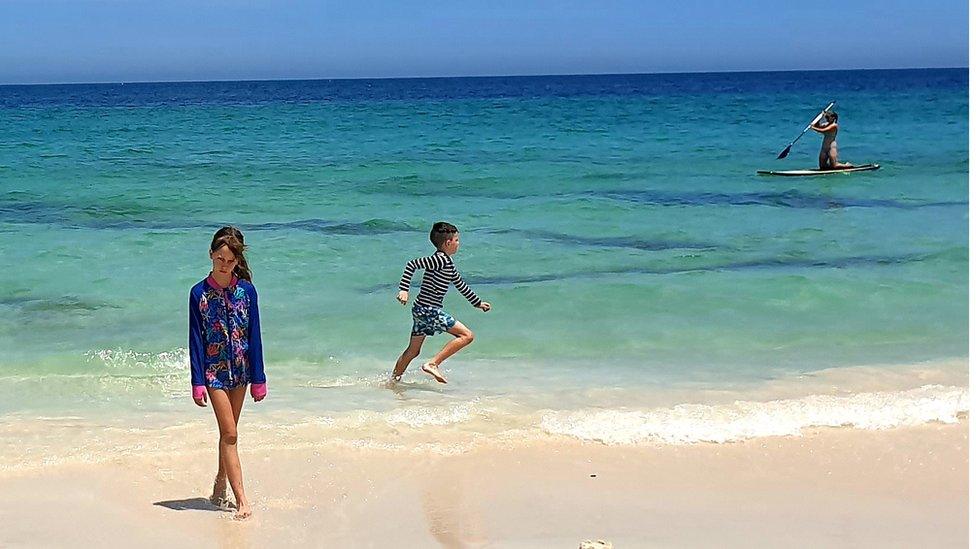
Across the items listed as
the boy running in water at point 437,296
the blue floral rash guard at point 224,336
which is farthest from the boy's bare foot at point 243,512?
the boy running in water at point 437,296

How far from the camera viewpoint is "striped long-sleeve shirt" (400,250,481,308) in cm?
711

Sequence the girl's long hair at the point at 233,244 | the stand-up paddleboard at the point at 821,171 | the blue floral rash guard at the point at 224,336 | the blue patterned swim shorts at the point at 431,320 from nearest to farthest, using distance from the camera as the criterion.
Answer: the girl's long hair at the point at 233,244 → the blue floral rash guard at the point at 224,336 → the blue patterned swim shorts at the point at 431,320 → the stand-up paddleboard at the point at 821,171

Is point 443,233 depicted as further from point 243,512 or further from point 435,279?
point 243,512

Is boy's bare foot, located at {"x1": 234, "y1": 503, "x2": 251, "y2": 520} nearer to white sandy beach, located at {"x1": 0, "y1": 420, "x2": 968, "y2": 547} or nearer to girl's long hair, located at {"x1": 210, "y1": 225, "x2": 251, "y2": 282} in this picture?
white sandy beach, located at {"x1": 0, "y1": 420, "x2": 968, "y2": 547}

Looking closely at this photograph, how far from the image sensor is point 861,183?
768 inches

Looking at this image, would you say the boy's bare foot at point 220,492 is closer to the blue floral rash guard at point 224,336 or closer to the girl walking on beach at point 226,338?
the girl walking on beach at point 226,338

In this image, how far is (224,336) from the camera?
15.5ft

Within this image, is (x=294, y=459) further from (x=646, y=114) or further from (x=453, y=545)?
(x=646, y=114)

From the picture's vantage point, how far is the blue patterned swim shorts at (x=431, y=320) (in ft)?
23.9

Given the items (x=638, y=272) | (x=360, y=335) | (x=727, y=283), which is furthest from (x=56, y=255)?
(x=727, y=283)

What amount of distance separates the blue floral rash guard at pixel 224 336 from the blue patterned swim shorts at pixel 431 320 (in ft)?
8.28

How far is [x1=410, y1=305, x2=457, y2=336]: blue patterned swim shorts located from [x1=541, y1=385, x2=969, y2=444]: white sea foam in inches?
39.6

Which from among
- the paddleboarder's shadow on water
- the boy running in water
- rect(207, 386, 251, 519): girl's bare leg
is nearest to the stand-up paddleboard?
the boy running in water

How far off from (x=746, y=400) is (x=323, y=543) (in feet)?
10.5
